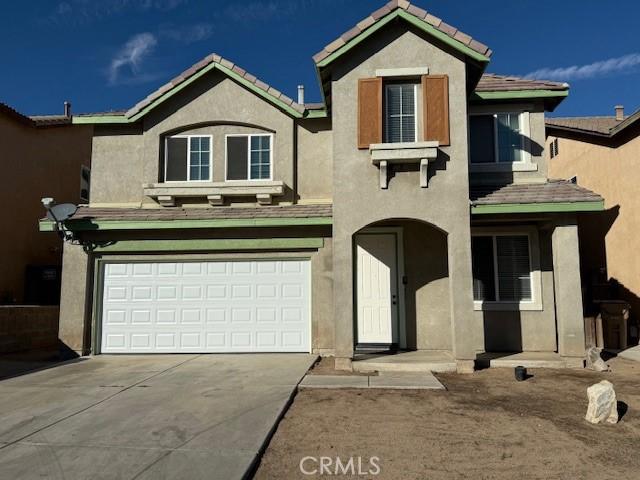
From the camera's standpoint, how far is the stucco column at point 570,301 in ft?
29.8

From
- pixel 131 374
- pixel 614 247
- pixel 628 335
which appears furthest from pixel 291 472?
pixel 614 247

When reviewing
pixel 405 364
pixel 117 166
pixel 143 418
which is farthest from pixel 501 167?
pixel 117 166

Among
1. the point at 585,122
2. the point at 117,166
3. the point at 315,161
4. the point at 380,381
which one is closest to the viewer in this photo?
the point at 380,381

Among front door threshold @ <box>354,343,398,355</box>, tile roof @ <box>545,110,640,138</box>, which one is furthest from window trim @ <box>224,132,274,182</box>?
tile roof @ <box>545,110,640,138</box>

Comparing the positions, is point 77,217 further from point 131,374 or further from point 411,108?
point 411,108

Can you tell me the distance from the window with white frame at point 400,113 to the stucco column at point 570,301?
3731 mm

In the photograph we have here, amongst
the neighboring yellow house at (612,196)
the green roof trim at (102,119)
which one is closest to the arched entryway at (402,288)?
the neighboring yellow house at (612,196)

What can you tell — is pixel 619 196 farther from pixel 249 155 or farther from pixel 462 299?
pixel 249 155

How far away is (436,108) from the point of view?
9250mm

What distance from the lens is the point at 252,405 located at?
254 inches

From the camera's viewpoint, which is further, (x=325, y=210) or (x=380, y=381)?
(x=325, y=210)

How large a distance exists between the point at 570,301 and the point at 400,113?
498 centimetres

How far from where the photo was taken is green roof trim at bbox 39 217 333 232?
1023 centimetres

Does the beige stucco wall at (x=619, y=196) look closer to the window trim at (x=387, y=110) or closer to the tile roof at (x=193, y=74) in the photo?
the window trim at (x=387, y=110)
